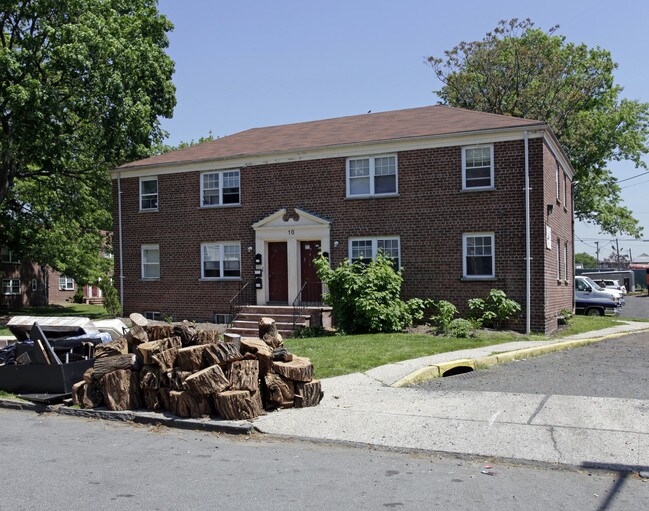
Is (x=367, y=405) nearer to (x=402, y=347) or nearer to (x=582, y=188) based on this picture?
(x=402, y=347)

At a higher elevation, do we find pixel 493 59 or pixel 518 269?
pixel 493 59

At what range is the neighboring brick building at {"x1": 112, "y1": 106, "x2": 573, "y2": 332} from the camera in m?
19.5

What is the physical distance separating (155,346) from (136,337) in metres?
0.69

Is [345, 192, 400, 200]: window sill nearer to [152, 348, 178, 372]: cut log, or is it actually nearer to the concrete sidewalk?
the concrete sidewalk

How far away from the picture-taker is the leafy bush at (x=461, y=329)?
17.4m

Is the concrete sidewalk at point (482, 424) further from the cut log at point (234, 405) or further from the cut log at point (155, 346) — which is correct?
the cut log at point (155, 346)

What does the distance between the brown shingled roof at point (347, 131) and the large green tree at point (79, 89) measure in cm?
203

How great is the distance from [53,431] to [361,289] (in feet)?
37.7

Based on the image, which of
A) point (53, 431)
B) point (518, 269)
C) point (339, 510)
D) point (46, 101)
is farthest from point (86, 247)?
point (339, 510)

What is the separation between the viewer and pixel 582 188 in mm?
42281

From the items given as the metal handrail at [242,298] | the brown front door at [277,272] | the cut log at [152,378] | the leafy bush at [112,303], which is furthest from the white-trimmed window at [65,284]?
the cut log at [152,378]

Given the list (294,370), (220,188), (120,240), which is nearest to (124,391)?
(294,370)

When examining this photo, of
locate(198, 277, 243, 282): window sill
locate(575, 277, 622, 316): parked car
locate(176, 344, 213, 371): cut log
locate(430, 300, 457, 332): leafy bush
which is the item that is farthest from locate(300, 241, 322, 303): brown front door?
locate(575, 277, 622, 316): parked car

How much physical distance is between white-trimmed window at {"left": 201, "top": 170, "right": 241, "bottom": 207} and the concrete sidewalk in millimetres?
13836
